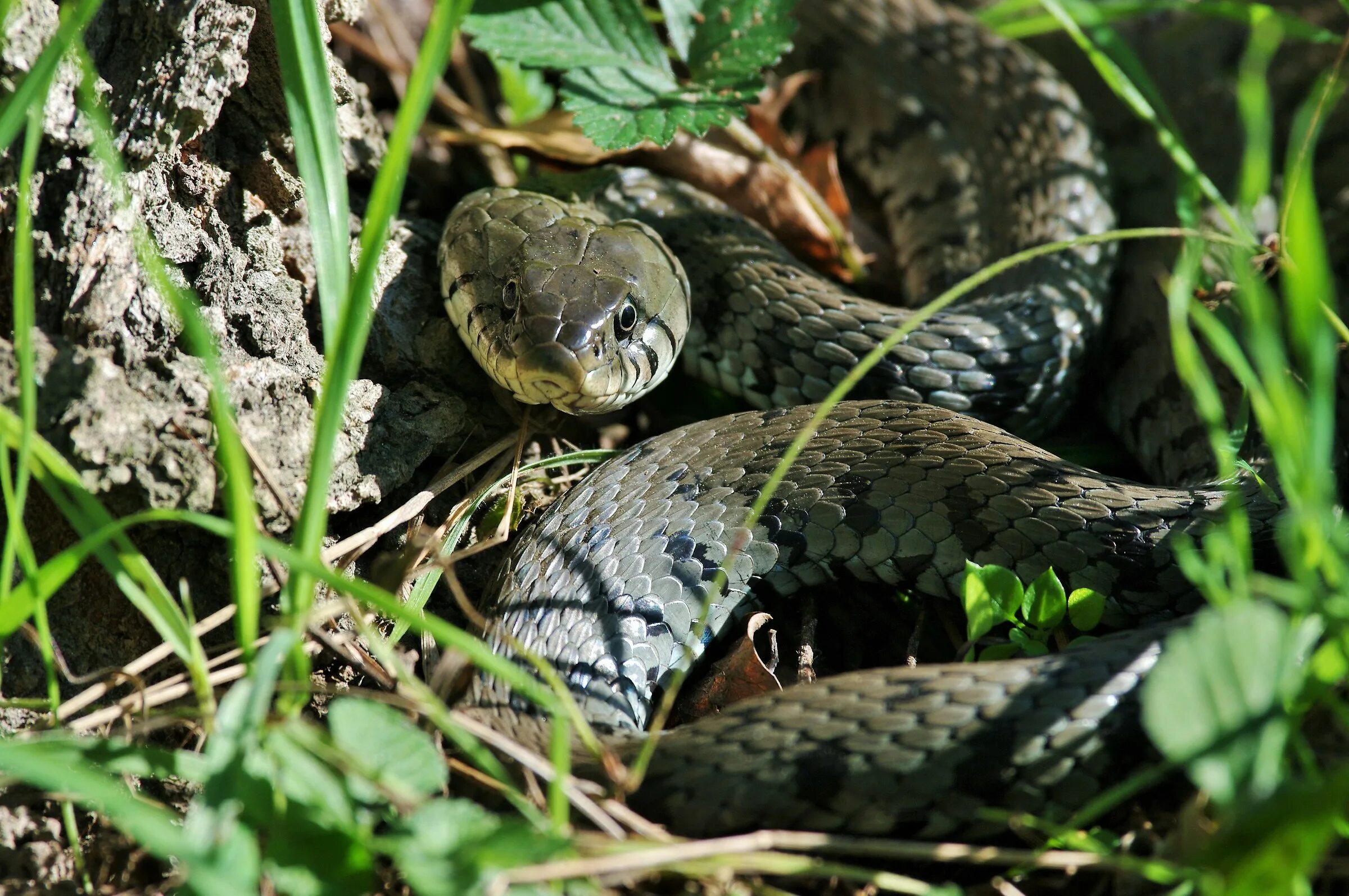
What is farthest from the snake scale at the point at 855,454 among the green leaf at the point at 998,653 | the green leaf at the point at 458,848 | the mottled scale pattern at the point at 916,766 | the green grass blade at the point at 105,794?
the green grass blade at the point at 105,794

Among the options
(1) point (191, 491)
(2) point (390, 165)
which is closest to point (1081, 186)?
(2) point (390, 165)

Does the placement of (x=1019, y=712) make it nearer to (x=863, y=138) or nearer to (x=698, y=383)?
(x=698, y=383)

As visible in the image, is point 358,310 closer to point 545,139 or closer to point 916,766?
point 916,766

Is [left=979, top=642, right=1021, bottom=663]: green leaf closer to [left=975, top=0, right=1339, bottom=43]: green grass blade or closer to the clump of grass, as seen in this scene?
the clump of grass

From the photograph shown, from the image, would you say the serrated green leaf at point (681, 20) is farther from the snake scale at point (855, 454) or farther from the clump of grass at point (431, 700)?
the clump of grass at point (431, 700)

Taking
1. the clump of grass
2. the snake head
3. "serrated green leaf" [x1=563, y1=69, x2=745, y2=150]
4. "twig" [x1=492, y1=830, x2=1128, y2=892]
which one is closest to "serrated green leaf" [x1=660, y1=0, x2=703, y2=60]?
"serrated green leaf" [x1=563, y1=69, x2=745, y2=150]

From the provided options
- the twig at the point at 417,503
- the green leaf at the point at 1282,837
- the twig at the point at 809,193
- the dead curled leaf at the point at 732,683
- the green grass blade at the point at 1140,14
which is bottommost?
the dead curled leaf at the point at 732,683

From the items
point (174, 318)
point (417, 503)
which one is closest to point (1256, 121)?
point (417, 503)

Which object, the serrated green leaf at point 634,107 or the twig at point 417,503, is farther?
the serrated green leaf at point 634,107
